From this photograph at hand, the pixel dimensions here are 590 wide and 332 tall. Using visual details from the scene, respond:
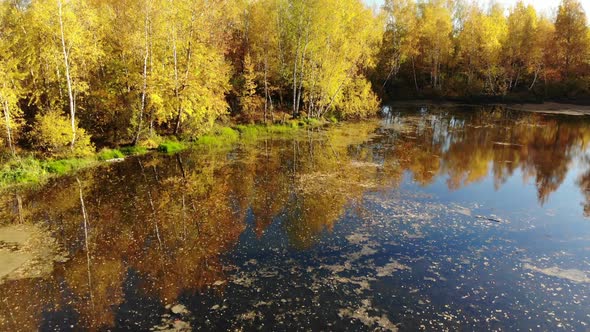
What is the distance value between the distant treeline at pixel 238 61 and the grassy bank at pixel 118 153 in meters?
1.05

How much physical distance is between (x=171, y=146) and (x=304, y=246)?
63.4 feet

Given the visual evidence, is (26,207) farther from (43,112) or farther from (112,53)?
(112,53)

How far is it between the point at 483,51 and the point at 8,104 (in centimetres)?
6182

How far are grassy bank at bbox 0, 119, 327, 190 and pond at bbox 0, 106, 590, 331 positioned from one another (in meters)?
1.34

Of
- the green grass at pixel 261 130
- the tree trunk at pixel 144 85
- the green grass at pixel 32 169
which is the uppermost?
the tree trunk at pixel 144 85

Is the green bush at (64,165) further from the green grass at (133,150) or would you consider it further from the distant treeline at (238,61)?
the green grass at (133,150)

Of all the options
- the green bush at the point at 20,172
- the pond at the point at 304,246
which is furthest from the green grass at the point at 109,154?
the green bush at the point at 20,172

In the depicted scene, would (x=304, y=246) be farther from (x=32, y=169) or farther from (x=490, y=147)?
(x=490, y=147)

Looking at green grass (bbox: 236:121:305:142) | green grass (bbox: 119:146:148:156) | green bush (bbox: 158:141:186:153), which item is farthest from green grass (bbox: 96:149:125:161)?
green grass (bbox: 236:121:305:142)

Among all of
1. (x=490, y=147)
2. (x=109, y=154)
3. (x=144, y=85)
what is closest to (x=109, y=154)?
(x=109, y=154)

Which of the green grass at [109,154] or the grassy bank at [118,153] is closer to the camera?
the grassy bank at [118,153]

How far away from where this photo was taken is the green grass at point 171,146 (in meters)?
30.2

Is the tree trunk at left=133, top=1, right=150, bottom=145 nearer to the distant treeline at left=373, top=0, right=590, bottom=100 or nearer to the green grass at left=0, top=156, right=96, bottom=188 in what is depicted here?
the green grass at left=0, top=156, right=96, bottom=188

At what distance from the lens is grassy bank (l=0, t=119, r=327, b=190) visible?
21641 millimetres
